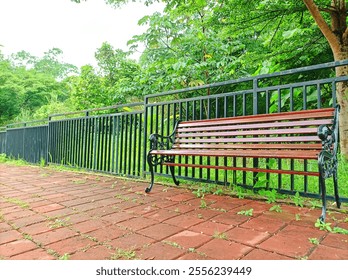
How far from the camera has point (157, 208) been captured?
93.0 inches

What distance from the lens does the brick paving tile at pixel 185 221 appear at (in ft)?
6.23

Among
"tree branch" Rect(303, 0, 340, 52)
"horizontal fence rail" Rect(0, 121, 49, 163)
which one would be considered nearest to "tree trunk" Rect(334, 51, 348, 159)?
"tree branch" Rect(303, 0, 340, 52)

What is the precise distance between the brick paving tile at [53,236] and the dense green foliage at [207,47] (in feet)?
10.5

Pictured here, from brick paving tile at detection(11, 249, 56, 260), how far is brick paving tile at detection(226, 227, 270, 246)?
1.11 meters

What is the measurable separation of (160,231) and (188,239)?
0.25 m

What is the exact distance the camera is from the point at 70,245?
1.55m

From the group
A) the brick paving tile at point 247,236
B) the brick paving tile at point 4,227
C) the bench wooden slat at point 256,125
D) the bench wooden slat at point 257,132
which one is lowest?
the brick paving tile at point 4,227

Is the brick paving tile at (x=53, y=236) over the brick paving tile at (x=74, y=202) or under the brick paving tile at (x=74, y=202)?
under

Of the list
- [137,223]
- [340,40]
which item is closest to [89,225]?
[137,223]

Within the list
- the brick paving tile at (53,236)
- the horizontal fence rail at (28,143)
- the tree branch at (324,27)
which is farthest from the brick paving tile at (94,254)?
the horizontal fence rail at (28,143)

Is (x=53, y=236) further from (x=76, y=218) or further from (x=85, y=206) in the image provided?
(x=85, y=206)

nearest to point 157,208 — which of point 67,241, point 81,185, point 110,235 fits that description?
point 110,235

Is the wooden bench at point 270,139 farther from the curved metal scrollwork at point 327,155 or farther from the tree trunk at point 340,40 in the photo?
the tree trunk at point 340,40

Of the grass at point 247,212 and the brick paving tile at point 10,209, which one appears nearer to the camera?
the grass at point 247,212
